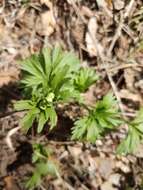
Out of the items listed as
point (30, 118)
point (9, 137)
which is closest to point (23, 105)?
point (30, 118)

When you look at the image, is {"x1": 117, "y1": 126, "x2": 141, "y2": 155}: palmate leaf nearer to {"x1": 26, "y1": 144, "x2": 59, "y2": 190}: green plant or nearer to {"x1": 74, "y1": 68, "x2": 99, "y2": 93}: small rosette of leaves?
{"x1": 74, "y1": 68, "x2": 99, "y2": 93}: small rosette of leaves

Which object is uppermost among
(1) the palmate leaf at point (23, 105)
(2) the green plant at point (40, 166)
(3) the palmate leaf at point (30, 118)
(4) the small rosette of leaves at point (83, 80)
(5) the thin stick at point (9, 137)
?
(4) the small rosette of leaves at point (83, 80)

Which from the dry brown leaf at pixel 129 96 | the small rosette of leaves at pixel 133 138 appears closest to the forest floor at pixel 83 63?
the dry brown leaf at pixel 129 96

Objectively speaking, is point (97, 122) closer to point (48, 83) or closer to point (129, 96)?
point (48, 83)

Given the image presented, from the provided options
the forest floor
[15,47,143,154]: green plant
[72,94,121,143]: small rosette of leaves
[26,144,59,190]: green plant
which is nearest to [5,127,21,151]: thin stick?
the forest floor

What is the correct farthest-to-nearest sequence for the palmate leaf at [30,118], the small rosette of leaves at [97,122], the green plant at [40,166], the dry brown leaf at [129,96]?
the dry brown leaf at [129,96] → the green plant at [40,166] → the small rosette of leaves at [97,122] → the palmate leaf at [30,118]

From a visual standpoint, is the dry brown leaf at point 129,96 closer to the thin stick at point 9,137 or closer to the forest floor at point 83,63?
the forest floor at point 83,63
